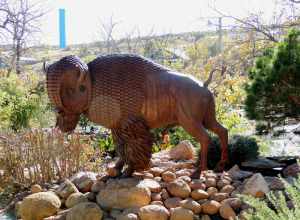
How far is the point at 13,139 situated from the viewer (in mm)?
5176

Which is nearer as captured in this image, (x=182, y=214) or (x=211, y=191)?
(x=182, y=214)

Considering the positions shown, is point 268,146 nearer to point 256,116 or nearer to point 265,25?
point 256,116

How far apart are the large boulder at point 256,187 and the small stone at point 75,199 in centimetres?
137

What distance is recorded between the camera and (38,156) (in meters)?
5.05

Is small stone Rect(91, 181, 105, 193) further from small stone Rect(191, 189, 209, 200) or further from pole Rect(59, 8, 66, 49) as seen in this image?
pole Rect(59, 8, 66, 49)

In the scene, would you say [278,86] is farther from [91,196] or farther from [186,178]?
[91,196]

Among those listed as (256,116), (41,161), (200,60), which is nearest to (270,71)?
(256,116)

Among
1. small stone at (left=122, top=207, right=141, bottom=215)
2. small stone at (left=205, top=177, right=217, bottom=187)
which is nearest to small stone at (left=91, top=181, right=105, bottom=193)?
small stone at (left=122, top=207, right=141, bottom=215)

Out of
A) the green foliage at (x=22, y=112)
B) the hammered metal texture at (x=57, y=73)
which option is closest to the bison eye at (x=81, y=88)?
the hammered metal texture at (x=57, y=73)

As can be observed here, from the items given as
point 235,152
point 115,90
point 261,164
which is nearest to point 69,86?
point 115,90

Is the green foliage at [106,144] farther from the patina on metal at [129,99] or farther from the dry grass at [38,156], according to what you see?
the patina on metal at [129,99]

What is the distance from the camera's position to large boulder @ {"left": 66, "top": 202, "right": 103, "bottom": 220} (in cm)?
334

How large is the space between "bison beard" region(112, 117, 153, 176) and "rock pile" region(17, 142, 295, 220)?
131 millimetres

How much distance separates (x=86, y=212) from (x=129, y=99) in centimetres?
100
